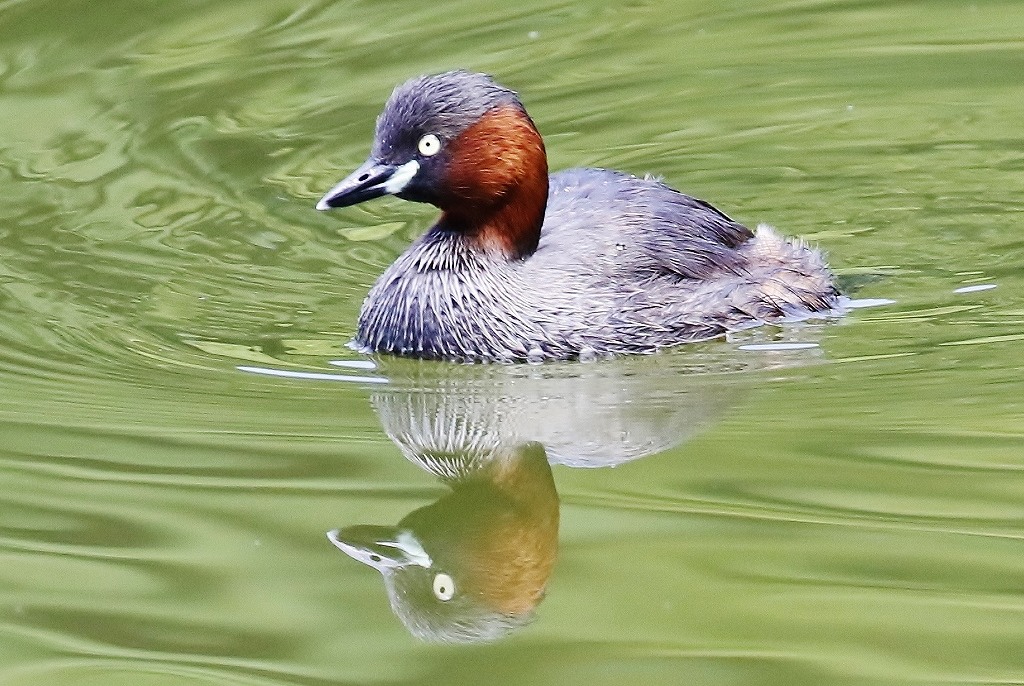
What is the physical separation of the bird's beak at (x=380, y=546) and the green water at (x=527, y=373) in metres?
0.06

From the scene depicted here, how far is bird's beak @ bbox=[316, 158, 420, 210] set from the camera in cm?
691

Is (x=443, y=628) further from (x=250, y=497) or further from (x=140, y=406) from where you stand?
(x=140, y=406)

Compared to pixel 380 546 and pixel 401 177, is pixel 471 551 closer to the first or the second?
pixel 380 546

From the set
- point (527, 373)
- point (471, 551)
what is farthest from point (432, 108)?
point (471, 551)

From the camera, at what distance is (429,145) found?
7039 millimetres

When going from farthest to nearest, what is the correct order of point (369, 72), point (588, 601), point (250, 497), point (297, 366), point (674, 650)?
point (369, 72), point (297, 366), point (250, 497), point (588, 601), point (674, 650)

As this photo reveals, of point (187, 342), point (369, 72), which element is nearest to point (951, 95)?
point (369, 72)

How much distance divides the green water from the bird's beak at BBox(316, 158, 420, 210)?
0.59m

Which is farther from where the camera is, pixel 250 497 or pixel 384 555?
pixel 250 497

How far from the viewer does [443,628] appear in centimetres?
454

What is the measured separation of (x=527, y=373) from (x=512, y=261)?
1.97 ft

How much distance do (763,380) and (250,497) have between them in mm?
1995

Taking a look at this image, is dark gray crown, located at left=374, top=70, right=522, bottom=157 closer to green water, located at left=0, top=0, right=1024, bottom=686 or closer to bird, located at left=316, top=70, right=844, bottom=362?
bird, located at left=316, top=70, right=844, bottom=362

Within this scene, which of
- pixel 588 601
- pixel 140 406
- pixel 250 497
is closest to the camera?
pixel 588 601
